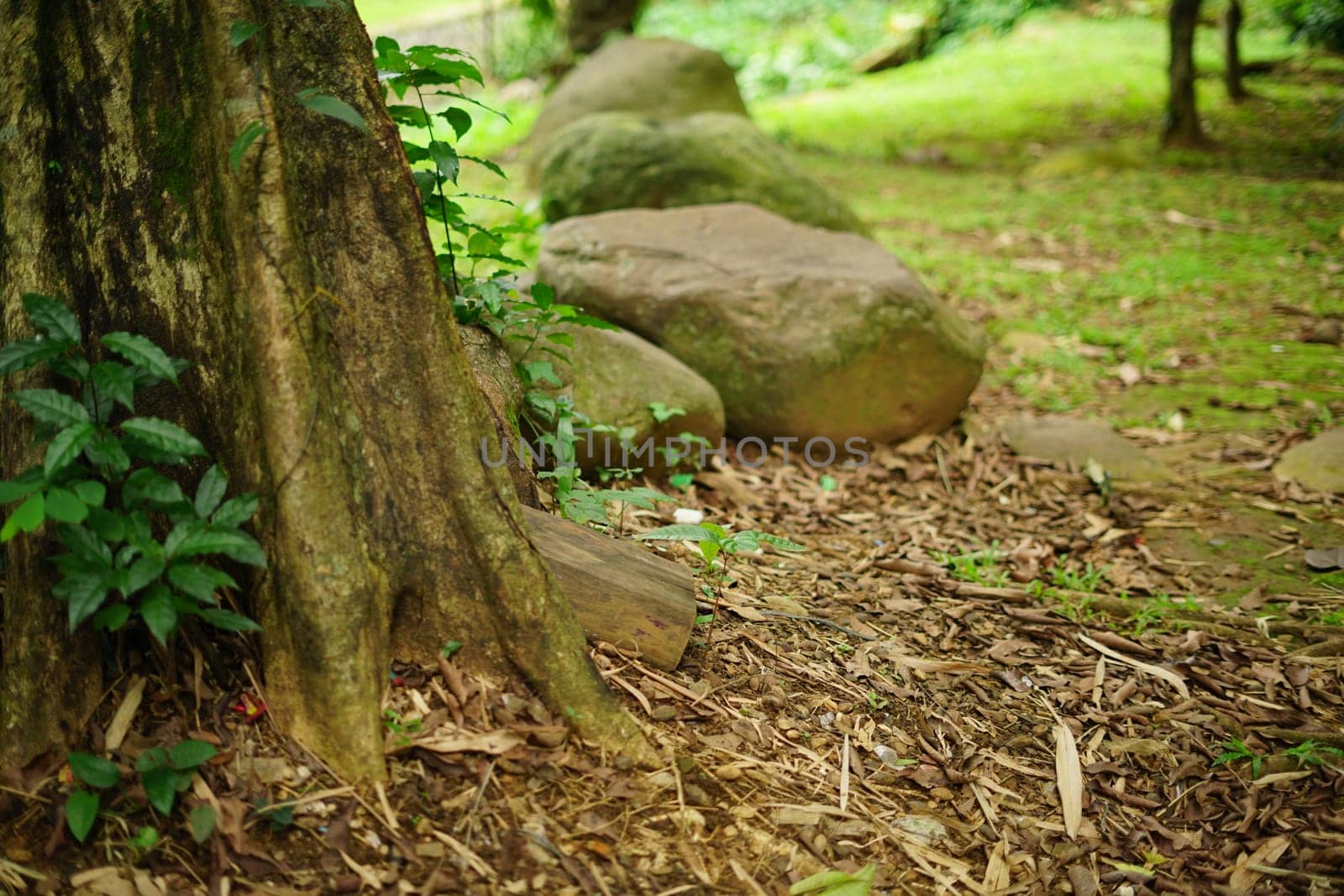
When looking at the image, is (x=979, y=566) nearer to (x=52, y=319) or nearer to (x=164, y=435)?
(x=164, y=435)

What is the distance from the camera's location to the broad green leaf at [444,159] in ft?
8.62

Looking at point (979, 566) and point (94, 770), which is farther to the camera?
point (979, 566)

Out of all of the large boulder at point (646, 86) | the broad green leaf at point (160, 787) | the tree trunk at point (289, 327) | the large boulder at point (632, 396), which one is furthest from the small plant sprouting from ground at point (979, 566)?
the large boulder at point (646, 86)

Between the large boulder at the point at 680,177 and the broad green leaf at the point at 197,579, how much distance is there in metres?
4.74

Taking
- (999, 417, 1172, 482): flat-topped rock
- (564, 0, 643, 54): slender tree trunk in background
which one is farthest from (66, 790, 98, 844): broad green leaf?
(564, 0, 643, 54): slender tree trunk in background

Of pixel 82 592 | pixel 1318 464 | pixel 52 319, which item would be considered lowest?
pixel 1318 464

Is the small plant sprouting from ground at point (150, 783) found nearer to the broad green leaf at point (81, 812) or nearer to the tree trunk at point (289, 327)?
the broad green leaf at point (81, 812)

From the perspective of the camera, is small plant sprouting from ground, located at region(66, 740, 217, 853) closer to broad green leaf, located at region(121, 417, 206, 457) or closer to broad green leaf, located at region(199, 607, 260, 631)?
broad green leaf, located at region(199, 607, 260, 631)

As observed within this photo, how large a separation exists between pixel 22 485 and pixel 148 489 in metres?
0.20

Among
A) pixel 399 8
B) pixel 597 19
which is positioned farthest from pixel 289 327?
pixel 399 8

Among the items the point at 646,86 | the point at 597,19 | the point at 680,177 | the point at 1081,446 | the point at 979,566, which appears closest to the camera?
the point at 979,566

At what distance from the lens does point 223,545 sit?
1.75 meters

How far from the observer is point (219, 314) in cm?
198

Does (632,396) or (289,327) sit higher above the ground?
(289,327)
